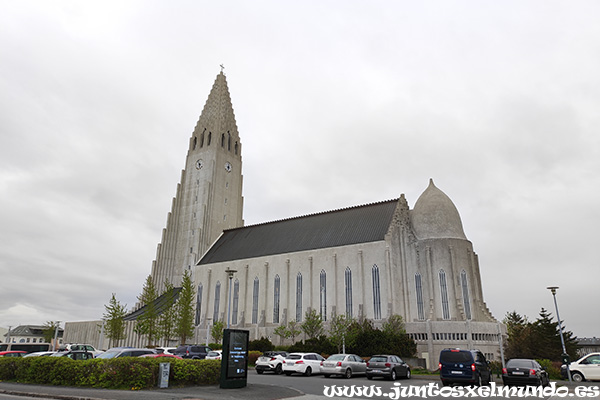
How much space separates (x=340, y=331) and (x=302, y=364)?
17726 millimetres

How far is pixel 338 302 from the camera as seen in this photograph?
1953 inches

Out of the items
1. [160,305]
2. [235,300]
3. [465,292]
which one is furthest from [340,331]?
[160,305]

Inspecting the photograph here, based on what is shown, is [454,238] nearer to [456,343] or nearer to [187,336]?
[456,343]

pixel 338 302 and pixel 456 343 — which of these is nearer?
pixel 456 343

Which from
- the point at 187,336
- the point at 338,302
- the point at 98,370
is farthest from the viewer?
the point at 187,336

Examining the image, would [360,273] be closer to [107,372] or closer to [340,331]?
[340,331]

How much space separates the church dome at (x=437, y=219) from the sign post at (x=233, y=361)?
128 feet

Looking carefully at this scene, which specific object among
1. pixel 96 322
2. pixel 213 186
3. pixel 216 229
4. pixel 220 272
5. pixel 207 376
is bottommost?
pixel 207 376

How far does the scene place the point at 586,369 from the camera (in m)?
24.8

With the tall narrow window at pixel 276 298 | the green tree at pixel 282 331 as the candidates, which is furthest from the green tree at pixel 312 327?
the tall narrow window at pixel 276 298

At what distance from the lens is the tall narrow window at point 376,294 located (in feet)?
154

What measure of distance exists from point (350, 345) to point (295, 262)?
49.8 feet

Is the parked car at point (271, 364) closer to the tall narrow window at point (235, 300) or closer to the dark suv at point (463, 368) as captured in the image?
the dark suv at point (463, 368)

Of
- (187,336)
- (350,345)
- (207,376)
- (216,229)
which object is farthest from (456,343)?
(216,229)
